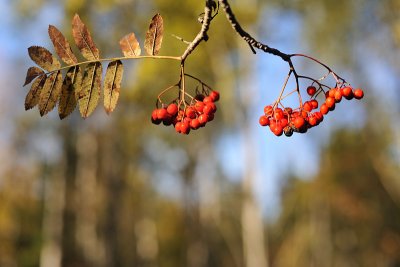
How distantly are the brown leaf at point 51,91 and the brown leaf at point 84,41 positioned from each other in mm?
88

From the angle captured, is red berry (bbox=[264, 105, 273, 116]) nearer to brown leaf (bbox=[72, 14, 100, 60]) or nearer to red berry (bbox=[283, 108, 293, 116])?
red berry (bbox=[283, 108, 293, 116])

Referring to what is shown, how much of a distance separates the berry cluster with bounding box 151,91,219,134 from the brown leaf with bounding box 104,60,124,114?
14cm

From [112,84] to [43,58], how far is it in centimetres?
19

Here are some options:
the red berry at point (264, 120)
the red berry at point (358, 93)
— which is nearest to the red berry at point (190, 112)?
the red berry at point (264, 120)

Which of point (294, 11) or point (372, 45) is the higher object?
point (294, 11)

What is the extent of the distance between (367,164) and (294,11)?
9785 mm

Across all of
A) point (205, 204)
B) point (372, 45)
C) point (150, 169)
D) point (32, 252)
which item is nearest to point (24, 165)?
point (32, 252)

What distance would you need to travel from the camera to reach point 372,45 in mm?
10055

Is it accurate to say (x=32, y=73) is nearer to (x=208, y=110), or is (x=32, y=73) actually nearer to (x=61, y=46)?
(x=61, y=46)

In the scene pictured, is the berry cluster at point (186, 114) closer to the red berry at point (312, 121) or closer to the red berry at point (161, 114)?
the red berry at point (161, 114)

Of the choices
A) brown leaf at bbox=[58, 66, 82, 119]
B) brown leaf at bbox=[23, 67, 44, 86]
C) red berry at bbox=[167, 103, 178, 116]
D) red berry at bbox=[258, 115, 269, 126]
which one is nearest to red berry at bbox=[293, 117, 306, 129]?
red berry at bbox=[258, 115, 269, 126]

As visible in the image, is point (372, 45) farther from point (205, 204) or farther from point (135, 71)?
point (205, 204)

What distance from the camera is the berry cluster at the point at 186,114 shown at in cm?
136

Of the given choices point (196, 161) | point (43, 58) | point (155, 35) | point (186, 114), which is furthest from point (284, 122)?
point (196, 161)
